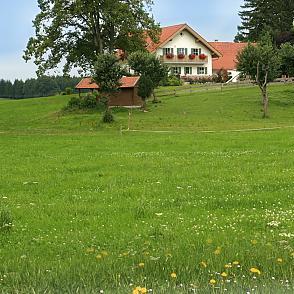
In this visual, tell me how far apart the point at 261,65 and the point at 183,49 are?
134 feet

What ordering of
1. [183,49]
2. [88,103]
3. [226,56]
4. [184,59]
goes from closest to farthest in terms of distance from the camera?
[88,103], [183,49], [184,59], [226,56]

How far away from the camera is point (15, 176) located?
1582 cm

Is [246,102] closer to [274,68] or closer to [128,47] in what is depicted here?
[274,68]

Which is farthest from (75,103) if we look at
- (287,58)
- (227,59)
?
(227,59)

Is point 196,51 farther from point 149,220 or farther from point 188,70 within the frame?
point 149,220

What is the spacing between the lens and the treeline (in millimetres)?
120875

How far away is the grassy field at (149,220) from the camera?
19.5 ft

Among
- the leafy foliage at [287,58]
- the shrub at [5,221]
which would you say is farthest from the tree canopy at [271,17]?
the shrub at [5,221]

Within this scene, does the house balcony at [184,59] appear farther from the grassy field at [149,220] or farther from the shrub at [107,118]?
the grassy field at [149,220]

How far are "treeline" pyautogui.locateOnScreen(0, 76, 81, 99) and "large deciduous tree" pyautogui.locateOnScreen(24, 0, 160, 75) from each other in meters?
53.5

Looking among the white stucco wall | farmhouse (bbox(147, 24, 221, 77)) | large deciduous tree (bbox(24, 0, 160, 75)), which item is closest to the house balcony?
farmhouse (bbox(147, 24, 221, 77))

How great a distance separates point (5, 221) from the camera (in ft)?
30.2

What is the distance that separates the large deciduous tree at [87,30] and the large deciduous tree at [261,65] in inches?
582

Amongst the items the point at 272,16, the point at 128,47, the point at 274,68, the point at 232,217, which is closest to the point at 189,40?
the point at 272,16
